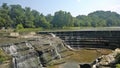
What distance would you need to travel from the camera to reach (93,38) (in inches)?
2046

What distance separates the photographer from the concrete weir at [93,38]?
49.6 metres

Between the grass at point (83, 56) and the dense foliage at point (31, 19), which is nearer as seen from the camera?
the grass at point (83, 56)

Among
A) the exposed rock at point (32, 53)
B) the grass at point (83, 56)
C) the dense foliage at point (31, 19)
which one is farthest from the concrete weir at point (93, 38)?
the dense foliage at point (31, 19)

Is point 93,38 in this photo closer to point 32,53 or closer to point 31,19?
point 32,53

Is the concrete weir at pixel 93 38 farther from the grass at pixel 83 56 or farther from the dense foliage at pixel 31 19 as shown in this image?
the dense foliage at pixel 31 19

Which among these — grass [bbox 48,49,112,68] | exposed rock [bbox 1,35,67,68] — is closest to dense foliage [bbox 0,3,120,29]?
grass [bbox 48,49,112,68]

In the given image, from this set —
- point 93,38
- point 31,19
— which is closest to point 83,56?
point 93,38

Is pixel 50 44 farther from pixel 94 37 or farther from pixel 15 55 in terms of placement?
pixel 94 37

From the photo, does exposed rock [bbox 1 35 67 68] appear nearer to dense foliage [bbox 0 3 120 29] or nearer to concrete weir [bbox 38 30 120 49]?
concrete weir [bbox 38 30 120 49]

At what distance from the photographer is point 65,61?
38906 mm

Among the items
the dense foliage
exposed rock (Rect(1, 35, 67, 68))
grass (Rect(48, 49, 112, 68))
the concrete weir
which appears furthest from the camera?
the dense foliage

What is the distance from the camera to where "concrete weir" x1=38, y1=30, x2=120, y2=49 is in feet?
163

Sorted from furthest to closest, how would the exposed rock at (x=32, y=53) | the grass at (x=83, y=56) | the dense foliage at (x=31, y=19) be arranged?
the dense foliage at (x=31, y=19) → the grass at (x=83, y=56) → the exposed rock at (x=32, y=53)

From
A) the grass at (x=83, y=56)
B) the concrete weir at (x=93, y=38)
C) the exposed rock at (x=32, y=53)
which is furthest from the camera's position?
the concrete weir at (x=93, y=38)
